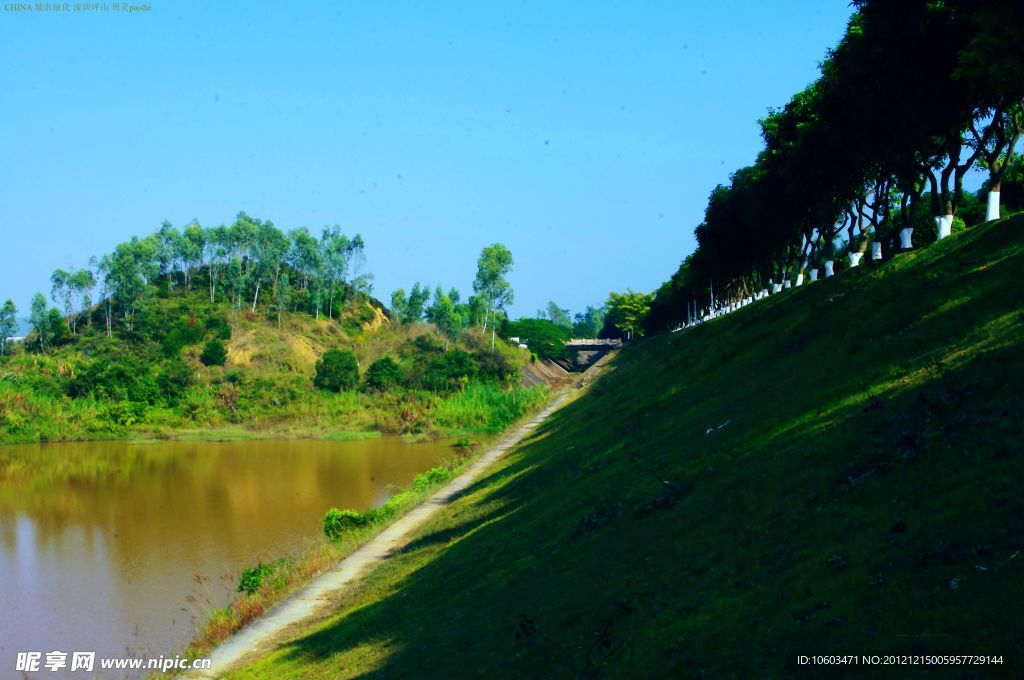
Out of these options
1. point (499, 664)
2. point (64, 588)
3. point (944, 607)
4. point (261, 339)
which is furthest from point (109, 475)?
point (944, 607)

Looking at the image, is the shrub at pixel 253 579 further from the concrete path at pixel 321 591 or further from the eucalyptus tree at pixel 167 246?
the eucalyptus tree at pixel 167 246

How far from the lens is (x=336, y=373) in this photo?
295 ft

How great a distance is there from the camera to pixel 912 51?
24.8m

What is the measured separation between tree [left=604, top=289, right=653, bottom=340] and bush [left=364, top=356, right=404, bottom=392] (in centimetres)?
7145

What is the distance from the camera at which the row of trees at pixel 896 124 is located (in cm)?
2164

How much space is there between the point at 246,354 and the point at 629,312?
271 feet

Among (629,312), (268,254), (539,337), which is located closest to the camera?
(268,254)

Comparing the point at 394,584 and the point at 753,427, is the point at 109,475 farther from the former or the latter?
the point at 753,427

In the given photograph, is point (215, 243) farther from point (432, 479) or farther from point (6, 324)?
point (432, 479)

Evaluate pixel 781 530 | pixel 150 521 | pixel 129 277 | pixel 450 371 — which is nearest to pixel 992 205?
pixel 781 530

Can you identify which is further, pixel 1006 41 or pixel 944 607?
pixel 1006 41

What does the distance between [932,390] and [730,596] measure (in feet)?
17.6

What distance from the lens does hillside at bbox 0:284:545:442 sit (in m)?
80.7

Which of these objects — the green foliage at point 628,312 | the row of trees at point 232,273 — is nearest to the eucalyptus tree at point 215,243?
the row of trees at point 232,273
